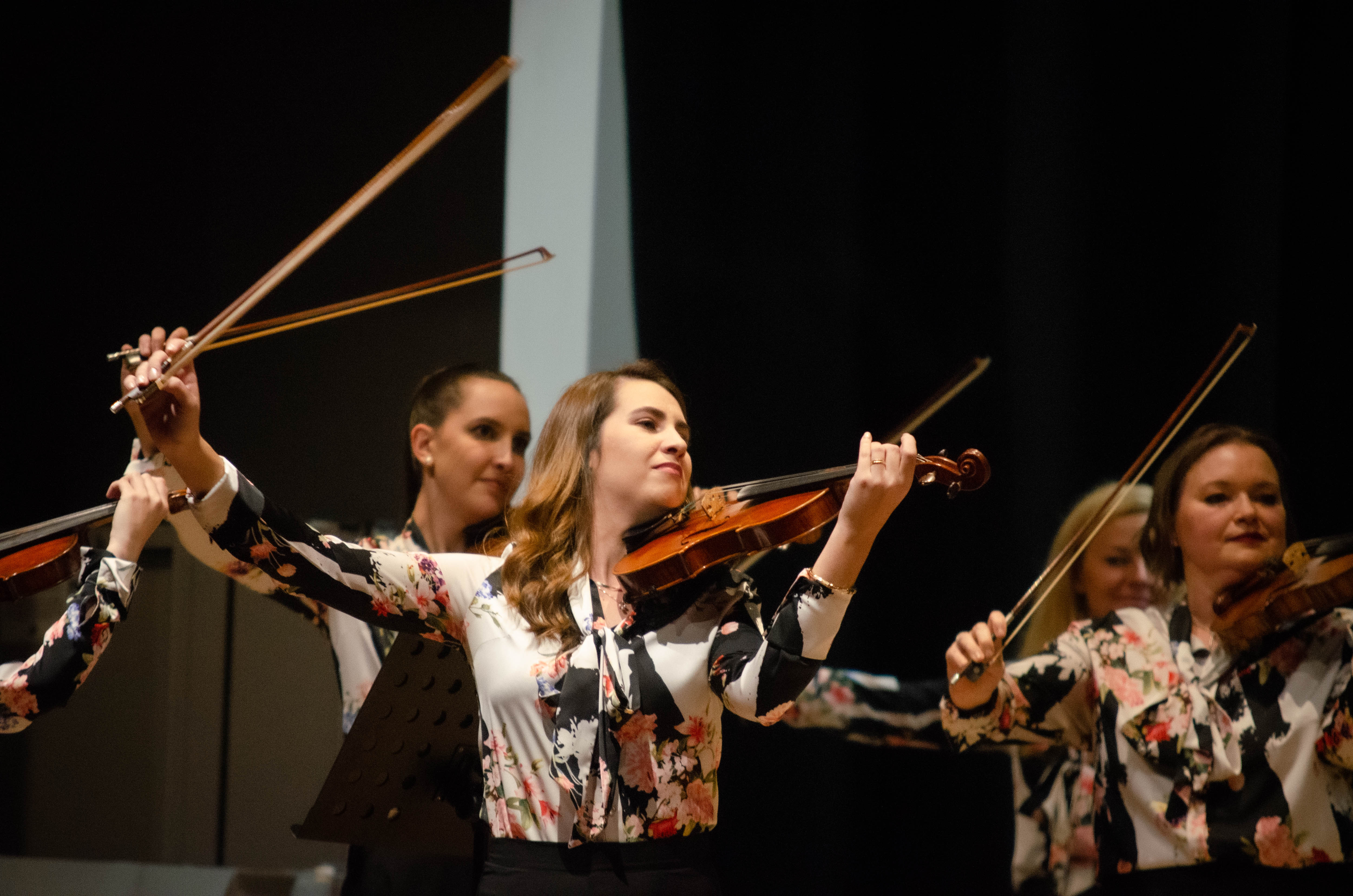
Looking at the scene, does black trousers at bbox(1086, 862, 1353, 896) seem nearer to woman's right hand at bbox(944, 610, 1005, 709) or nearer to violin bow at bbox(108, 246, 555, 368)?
woman's right hand at bbox(944, 610, 1005, 709)

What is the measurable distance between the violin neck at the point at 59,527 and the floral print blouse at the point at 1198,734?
110 cm

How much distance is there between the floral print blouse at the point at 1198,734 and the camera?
1411 millimetres

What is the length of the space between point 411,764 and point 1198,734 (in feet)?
3.36

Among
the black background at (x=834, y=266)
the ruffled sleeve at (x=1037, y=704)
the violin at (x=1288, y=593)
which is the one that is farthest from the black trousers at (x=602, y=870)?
the black background at (x=834, y=266)

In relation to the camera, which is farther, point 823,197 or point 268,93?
point 268,93

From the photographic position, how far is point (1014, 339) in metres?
2.20

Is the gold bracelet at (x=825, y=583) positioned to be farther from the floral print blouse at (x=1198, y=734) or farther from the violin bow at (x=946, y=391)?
the violin bow at (x=946, y=391)

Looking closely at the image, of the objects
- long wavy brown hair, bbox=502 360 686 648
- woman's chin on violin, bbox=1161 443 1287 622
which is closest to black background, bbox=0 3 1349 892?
woman's chin on violin, bbox=1161 443 1287 622

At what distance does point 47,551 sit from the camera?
4.66 feet

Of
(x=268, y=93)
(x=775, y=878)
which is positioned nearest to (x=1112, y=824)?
(x=775, y=878)

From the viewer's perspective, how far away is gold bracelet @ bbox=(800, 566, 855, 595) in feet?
3.81

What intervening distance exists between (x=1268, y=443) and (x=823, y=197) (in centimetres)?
99

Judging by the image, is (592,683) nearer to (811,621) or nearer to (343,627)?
(811,621)

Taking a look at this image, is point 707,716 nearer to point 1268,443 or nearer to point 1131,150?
point 1268,443
